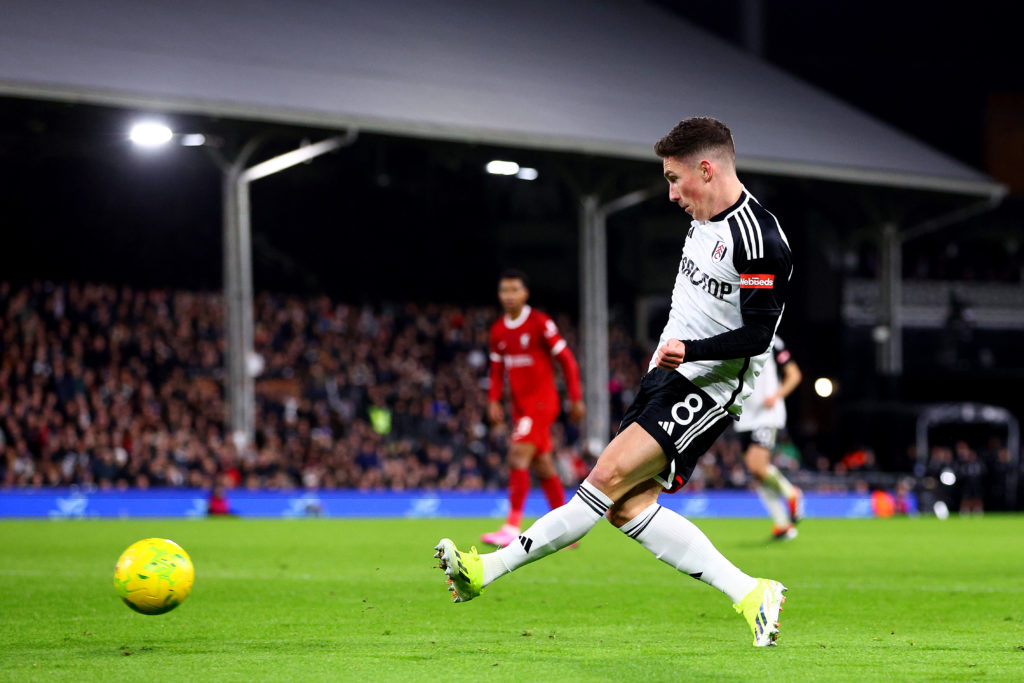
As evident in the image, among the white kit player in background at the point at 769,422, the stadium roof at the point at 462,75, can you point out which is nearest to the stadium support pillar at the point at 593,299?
the stadium roof at the point at 462,75

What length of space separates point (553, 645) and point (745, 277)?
73.3 inches

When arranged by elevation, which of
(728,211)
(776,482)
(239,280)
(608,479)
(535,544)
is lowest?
(776,482)

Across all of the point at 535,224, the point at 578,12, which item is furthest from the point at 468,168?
the point at 578,12

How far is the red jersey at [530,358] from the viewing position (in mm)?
12234

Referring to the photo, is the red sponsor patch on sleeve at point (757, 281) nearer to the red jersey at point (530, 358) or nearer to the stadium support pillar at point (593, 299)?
the red jersey at point (530, 358)

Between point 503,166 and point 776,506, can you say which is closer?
point 776,506

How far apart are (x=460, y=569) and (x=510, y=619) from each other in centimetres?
158

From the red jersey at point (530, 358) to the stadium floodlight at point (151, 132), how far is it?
13.5m

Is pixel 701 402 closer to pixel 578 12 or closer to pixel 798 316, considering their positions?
pixel 578 12

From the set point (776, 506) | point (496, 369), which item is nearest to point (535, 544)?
point (496, 369)

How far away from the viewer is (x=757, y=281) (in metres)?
5.61

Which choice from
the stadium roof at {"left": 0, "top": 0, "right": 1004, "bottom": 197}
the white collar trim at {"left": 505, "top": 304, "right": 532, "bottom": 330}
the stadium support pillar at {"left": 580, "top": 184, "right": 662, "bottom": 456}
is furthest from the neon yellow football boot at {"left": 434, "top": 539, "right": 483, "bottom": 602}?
the stadium support pillar at {"left": 580, "top": 184, "right": 662, "bottom": 456}

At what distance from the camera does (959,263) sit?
45.5 meters

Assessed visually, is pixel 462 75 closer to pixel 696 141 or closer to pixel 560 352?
pixel 560 352
